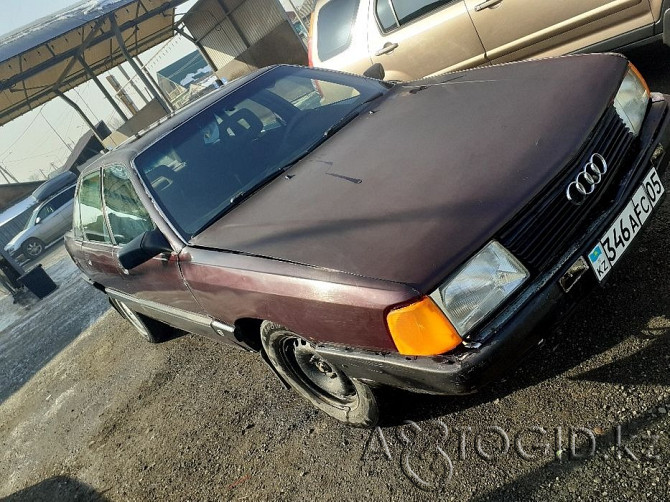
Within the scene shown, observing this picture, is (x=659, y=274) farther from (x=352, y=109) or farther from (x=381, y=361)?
(x=352, y=109)

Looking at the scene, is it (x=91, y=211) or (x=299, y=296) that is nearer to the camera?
(x=299, y=296)

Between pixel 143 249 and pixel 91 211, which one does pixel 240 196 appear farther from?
pixel 91 211

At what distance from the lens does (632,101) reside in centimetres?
205

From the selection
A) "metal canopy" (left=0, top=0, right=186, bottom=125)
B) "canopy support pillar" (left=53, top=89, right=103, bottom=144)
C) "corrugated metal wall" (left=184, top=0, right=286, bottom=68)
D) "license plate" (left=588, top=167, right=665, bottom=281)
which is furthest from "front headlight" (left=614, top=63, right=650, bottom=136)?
"canopy support pillar" (left=53, top=89, right=103, bottom=144)

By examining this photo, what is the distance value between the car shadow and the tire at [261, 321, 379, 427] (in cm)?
137

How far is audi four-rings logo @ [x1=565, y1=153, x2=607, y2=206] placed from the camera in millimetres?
1631

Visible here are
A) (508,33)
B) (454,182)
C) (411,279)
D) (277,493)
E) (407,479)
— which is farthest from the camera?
(508,33)

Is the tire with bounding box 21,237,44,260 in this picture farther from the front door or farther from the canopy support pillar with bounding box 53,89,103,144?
the front door

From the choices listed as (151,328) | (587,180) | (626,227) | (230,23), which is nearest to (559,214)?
(587,180)

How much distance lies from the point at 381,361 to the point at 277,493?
95 centimetres

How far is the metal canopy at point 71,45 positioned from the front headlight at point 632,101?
12.5m

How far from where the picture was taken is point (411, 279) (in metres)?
1.43

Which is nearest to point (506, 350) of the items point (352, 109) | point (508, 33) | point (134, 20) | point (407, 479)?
point (407, 479)

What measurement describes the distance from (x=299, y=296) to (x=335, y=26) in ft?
13.0
